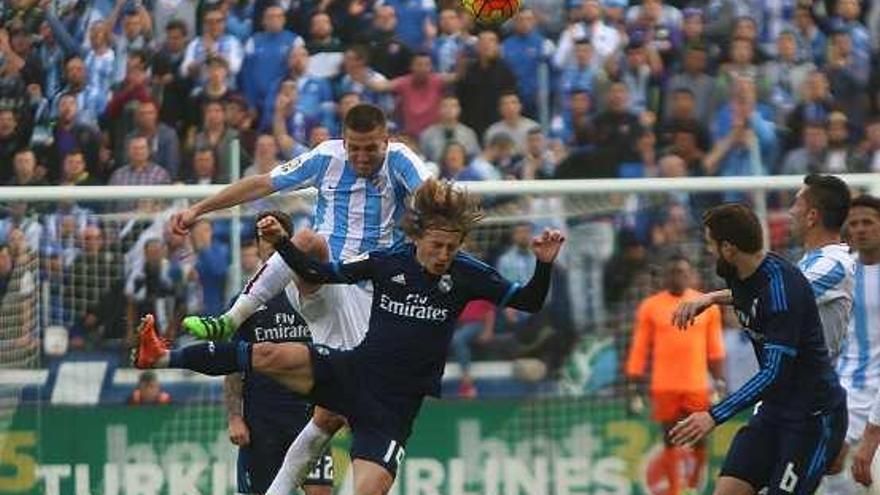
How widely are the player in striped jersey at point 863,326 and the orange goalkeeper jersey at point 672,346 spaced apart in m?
2.93

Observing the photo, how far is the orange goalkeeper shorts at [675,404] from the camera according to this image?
1517 cm

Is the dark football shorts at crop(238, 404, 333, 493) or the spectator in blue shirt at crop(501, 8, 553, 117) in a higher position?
the spectator in blue shirt at crop(501, 8, 553, 117)

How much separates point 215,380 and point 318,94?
10.9 ft

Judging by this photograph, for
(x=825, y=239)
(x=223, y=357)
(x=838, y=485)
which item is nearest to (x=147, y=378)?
(x=223, y=357)

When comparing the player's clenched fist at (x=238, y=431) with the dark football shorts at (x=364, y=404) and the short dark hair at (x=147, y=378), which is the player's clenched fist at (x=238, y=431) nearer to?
the dark football shorts at (x=364, y=404)

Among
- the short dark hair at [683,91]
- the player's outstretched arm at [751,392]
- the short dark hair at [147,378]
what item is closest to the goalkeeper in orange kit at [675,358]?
the short dark hair at [683,91]

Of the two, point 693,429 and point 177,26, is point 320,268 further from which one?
point 177,26

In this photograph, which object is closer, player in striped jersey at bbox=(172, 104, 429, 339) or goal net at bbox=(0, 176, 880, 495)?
player in striped jersey at bbox=(172, 104, 429, 339)

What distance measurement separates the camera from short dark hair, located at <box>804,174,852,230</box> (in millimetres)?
10664

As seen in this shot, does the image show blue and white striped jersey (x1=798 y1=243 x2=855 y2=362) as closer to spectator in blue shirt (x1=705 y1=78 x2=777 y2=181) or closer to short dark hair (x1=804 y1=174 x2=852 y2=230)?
short dark hair (x1=804 y1=174 x2=852 y2=230)

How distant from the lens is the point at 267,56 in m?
18.3

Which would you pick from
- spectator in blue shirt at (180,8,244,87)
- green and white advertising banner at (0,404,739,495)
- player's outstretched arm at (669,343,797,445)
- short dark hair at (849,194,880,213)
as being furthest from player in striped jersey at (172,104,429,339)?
spectator in blue shirt at (180,8,244,87)

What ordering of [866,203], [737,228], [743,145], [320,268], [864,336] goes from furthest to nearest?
[743,145] → [864,336] → [866,203] → [320,268] → [737,228]

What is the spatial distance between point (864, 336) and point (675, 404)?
3.36 metres
